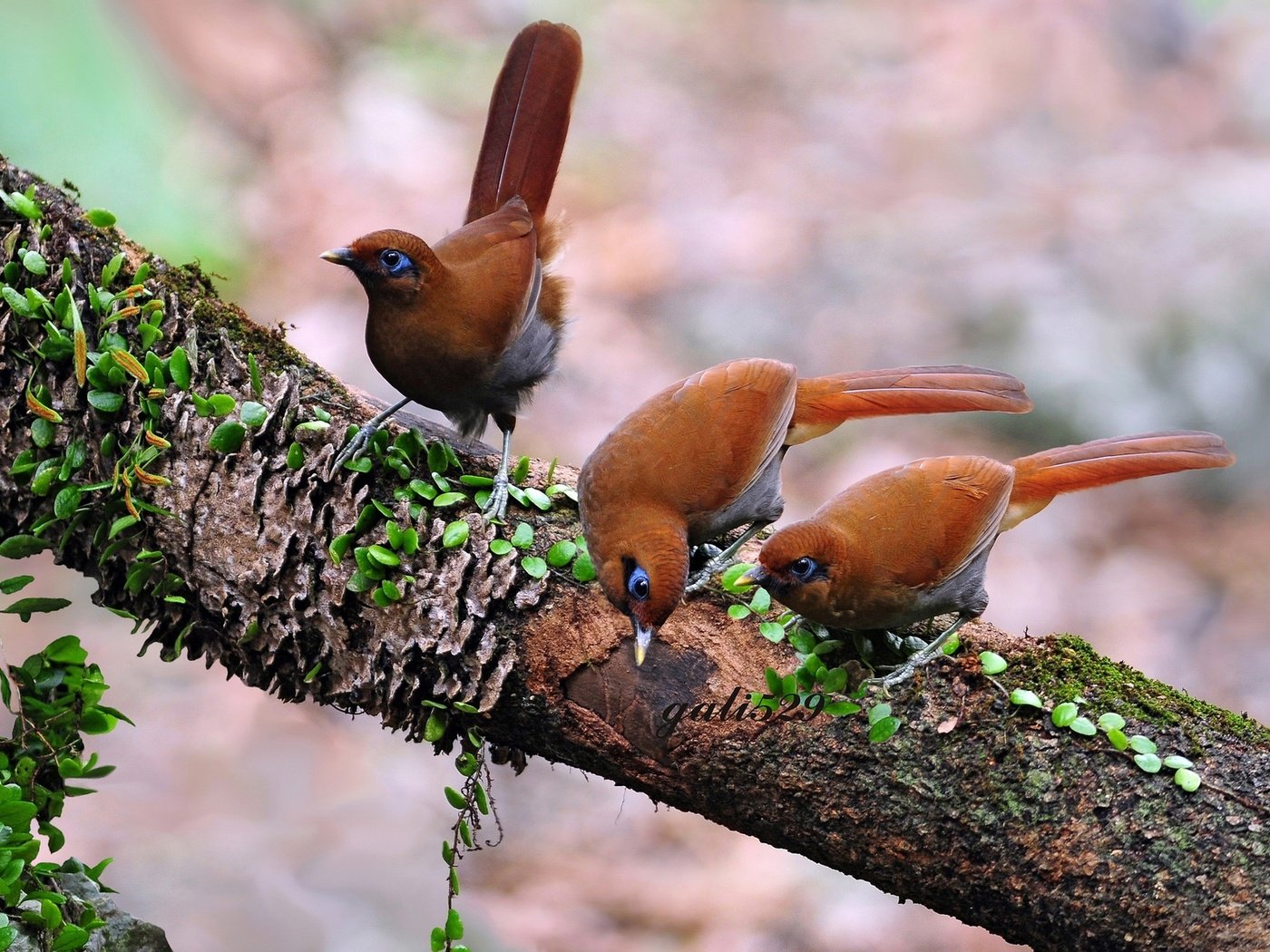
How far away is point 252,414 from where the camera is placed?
7.13 feet

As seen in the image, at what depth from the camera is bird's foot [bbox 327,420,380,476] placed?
216 centimetres

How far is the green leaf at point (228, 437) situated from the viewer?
2.15 metres

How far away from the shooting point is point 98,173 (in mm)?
4180

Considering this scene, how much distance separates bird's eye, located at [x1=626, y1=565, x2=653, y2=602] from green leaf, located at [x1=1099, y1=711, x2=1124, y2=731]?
0.80 metres

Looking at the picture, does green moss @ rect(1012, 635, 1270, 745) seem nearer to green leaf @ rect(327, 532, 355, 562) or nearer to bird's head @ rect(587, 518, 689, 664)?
bird's head @ rect(587, 518, 689, 664)

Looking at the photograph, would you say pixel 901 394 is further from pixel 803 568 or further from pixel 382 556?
pixel 382 556

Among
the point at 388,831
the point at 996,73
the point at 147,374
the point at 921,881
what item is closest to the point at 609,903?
the point at 388,831

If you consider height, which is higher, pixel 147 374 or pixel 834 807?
pixel 147 374

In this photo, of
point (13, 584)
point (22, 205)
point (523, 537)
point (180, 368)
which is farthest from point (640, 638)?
point (22, 205)

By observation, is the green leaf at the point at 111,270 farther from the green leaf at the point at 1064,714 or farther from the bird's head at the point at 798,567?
the green leaf at the point at 1064,714

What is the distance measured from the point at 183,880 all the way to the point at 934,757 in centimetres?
241

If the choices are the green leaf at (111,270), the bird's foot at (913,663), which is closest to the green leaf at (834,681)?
the bird's foot at (913,663)

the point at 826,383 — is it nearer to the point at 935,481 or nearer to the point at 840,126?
the point at 935,481

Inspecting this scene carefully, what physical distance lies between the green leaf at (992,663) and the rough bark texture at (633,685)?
0.02 meters
